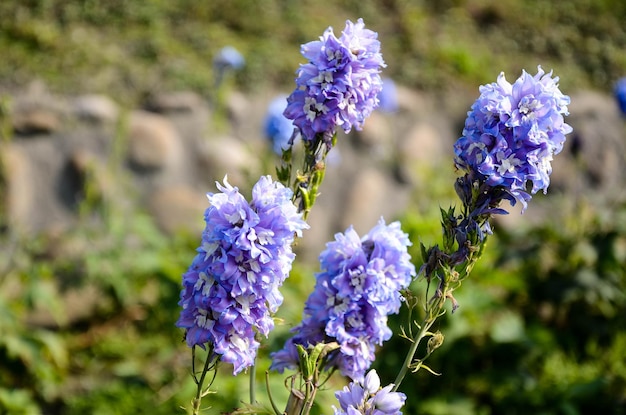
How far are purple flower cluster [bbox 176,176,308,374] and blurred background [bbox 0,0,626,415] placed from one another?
49.7 inches

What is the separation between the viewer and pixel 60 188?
4.72 metres

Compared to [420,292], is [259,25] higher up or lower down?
higher up

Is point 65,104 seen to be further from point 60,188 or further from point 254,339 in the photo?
point 254,339

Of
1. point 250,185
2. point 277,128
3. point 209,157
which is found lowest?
point 250,185

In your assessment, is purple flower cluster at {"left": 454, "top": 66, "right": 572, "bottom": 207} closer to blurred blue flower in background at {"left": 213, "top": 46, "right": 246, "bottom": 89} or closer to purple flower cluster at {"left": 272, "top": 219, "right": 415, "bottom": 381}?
purple flower cluster at {"left": 272, "top": 219, "right": 415, "bottom": 381}

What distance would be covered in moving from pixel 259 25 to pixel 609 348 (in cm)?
322

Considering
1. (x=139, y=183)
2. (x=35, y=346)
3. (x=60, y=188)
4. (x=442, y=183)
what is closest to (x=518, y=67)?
(x=442, y=183)

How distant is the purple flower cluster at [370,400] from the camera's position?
1595 millimetres

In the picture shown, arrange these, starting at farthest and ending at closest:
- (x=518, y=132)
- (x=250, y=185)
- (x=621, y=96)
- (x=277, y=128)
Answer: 1. (x=621, y=96)
2. (x=277, y=128)
3. (x=250, y=185)
4. (x=518, y=132)

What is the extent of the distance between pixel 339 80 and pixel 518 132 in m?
0.40

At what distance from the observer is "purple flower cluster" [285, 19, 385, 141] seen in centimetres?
174

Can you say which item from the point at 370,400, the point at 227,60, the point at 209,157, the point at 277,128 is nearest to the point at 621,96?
the point at 277,128

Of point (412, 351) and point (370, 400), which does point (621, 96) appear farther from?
point (370, 400)

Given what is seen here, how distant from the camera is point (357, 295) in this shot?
1.75 m
